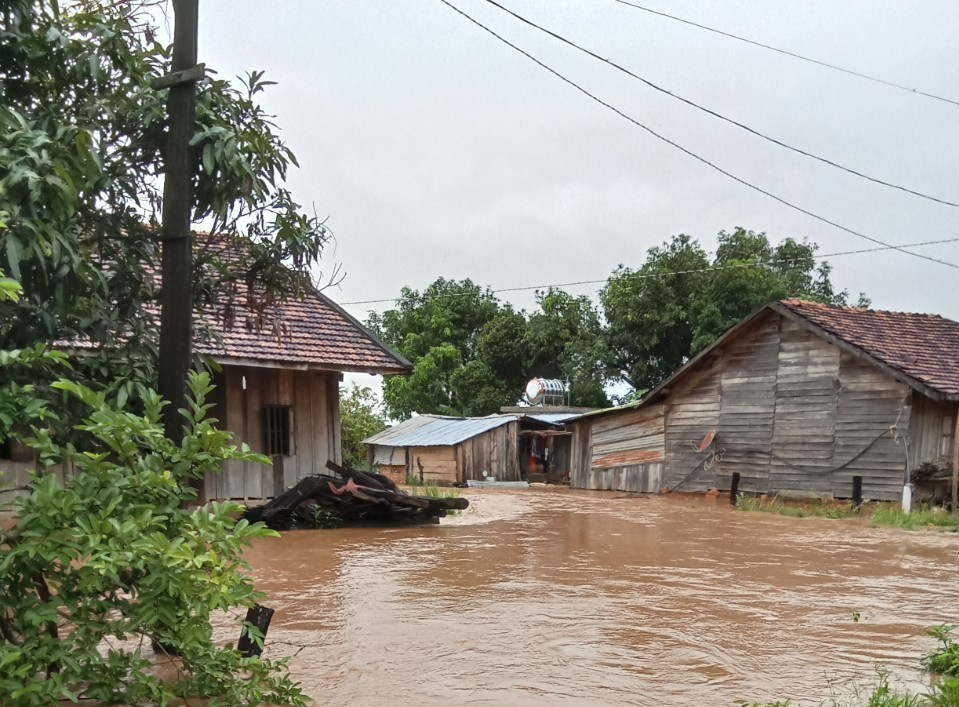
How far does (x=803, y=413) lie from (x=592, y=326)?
60.0ft

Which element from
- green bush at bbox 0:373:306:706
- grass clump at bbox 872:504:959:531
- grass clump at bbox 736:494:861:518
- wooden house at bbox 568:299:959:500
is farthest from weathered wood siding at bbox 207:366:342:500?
wooden house at bbox 568:299:959:500

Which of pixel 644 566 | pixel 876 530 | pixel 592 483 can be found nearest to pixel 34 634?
pixel 644 566

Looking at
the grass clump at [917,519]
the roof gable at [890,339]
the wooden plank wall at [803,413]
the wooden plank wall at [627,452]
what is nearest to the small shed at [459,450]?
the wooden plank wall at [627,452]

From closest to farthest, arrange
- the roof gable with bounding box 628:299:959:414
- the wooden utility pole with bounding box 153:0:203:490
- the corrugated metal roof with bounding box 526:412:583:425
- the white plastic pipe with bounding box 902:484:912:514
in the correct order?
1. the wooden utility pole with bounding box 153:0:203:490
2. the white plastic pipe with bounding box 902:484:912:514
3. the roof gable with bounding box 628:299:959:414
4. the corrugated metal roof with bounding box 526:412:583:425

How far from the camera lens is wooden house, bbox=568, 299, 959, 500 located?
2005 cm

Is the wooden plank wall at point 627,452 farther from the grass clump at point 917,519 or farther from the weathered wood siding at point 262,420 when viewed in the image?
the weathered wood siding at point 262,420

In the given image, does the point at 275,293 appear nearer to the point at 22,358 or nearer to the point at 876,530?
the point at 22,358

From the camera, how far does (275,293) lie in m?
7.43

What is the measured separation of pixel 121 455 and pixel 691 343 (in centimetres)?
3166

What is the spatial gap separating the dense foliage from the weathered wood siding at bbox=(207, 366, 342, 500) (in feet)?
63.2

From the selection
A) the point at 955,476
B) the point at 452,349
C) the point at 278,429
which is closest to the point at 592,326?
the point at 452,349

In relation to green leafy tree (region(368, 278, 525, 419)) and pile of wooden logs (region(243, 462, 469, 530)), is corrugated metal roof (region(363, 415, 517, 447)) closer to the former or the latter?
green leafy tree (region(368, 278, 525, 419))

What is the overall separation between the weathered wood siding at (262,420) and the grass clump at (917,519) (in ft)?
34.9

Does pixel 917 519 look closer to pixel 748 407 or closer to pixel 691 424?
pixel 748 407
